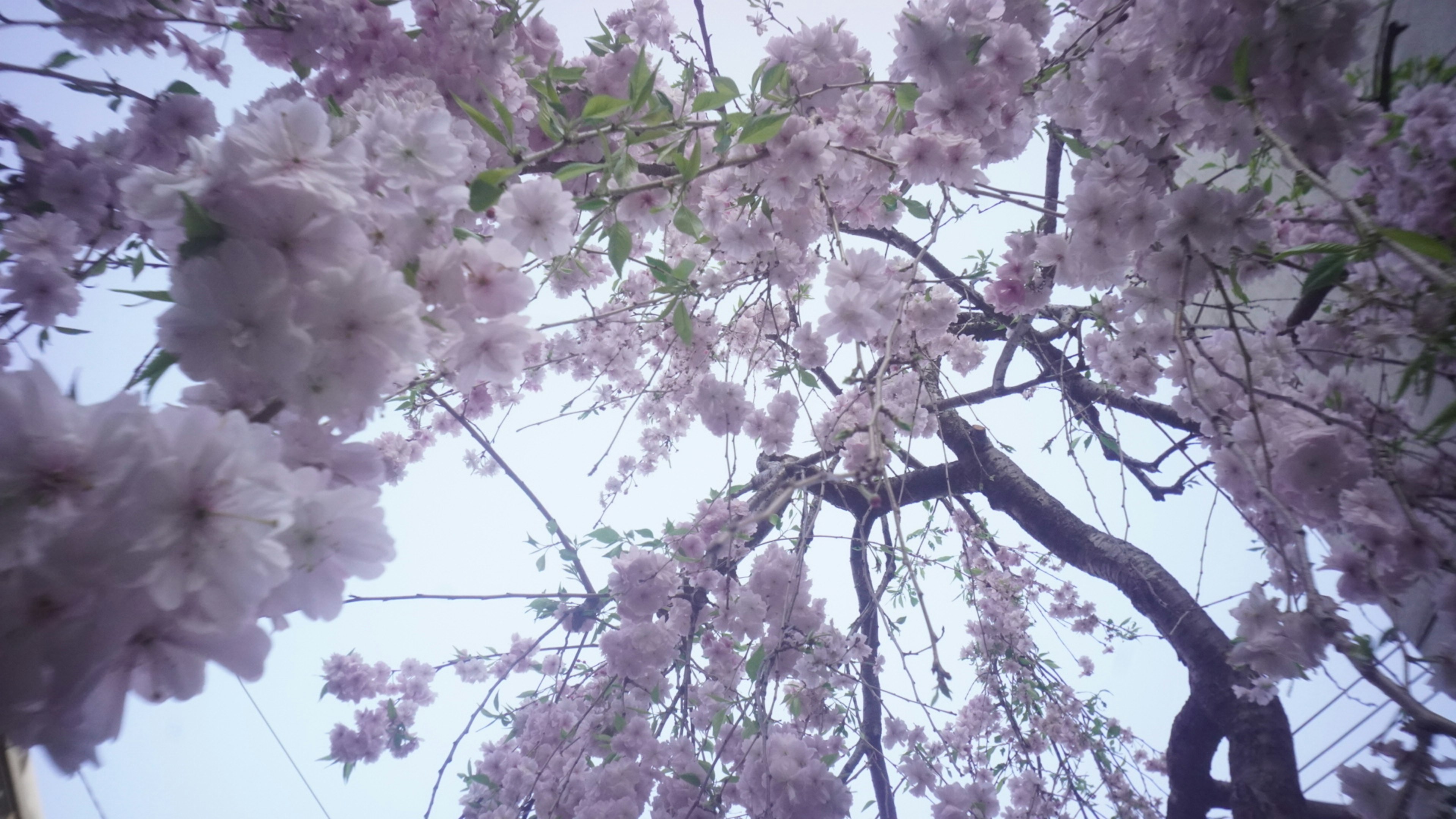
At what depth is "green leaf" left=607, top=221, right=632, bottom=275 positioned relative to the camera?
1.19 m

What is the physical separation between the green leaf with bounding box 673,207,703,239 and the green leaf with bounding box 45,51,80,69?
4.76 feet

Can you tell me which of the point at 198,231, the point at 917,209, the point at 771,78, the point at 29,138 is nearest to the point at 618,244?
the point at 771,78

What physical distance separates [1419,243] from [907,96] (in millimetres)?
990

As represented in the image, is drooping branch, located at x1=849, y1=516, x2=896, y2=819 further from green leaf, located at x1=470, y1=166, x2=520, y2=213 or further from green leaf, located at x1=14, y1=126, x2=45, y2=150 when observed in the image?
green leaf, located at x1=14, y1=126, x2=45, y2=150

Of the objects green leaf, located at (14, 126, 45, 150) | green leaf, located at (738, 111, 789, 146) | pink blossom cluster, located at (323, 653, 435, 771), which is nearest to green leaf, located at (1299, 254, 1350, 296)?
green leaf, located at (738, 111, 789, 146)

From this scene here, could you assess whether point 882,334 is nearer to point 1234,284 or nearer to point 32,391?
point 1234,284

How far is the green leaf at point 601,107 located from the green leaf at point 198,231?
2.21 ft

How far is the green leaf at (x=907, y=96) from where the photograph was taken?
4.66ft

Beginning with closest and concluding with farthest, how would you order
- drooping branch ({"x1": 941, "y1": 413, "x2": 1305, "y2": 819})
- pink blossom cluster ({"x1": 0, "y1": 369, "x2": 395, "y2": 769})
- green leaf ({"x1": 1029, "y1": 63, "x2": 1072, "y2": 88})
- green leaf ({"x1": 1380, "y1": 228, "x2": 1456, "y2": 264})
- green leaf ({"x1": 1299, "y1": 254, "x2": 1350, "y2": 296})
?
pink blossom cluster ({"x1": 0, "y1": 369, "x2": 395, "y2": 769})
green leaf ({"x1": 1380, "y1": 228, "x2": 1456, "y2": 264})
green leaf ({"x1": 1299, "y1": 254, "x2": 1350, "y2": 296})
green leaf ({"x1": 1029, "y1": 63, "x2": 1072, "y2": 88})
drooping branch ({"x1": 941, "y1": 413, "x2": 1305, "y2": 819})

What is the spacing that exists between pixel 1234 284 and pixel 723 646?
6.69 ft

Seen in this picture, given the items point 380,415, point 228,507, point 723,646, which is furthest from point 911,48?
point 723,646

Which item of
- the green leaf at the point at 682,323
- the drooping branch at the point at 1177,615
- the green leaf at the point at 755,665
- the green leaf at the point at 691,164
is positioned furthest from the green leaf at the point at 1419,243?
the drooping branch at the point at 1177,615

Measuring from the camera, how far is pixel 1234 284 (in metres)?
1.23

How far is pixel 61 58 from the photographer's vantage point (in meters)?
1.33
